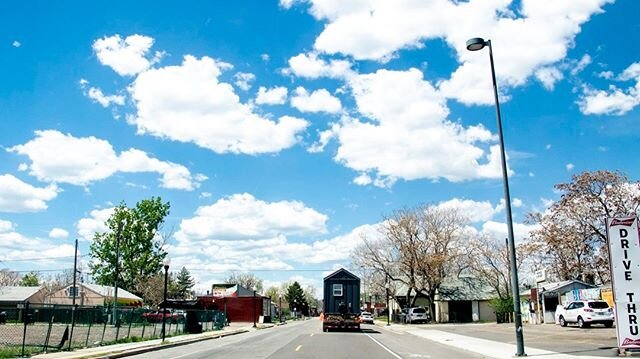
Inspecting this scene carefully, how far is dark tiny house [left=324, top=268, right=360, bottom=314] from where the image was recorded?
131 feet

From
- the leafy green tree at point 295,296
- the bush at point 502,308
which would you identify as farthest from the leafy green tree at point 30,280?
the bush at point 502,308

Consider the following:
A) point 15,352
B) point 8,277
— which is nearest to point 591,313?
point 15,352

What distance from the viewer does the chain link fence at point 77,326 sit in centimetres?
2189

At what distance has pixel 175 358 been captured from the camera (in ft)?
64.2

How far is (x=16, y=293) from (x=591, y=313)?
236 ft

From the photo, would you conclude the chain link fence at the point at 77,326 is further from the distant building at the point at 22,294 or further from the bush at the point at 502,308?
the distant building at the point at 22,294

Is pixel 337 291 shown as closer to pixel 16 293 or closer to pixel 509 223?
pixel 509 223

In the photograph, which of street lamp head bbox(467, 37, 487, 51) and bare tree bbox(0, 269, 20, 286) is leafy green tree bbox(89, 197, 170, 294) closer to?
bare tree bbox(0, 269, 20, 286)

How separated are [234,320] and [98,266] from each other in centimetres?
2515

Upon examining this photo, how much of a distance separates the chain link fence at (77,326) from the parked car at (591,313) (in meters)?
24.4

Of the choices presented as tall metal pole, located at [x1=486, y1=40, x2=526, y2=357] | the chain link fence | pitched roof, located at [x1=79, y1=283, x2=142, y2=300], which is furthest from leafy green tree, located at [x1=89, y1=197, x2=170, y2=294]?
tall metal pole, located at [x1=486, y1=40, x2=526, y2=357]

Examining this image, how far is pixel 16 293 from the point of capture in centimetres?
7869

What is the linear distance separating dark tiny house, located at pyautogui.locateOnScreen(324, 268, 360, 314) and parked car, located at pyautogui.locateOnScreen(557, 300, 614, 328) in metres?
13.7

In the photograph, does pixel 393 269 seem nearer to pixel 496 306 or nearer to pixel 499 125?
pixel 496 306
